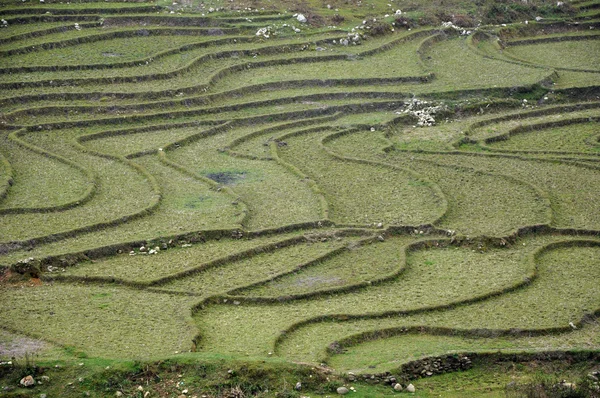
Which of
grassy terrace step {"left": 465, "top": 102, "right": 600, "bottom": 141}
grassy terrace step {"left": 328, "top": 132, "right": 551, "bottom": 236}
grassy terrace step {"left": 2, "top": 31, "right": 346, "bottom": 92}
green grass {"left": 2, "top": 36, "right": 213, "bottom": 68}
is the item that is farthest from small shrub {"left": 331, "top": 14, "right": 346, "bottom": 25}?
grassy terrace step {"left": 328, "top": 132, "right": 551, "bottom": 236}

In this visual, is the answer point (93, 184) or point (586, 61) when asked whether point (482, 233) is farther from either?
point (586, 61)

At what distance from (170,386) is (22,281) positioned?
19.2 feet

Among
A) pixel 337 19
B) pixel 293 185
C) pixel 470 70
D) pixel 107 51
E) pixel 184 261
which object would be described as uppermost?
pixel 337 19

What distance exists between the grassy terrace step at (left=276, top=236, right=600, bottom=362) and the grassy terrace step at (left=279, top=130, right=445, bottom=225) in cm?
439

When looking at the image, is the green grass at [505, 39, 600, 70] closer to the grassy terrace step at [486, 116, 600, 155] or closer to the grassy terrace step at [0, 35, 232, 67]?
the grassy terrace step at [486, 116, 600, 155]

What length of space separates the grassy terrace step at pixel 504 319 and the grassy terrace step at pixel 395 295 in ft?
0.87

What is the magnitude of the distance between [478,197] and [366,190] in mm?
3185

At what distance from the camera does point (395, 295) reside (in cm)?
1814

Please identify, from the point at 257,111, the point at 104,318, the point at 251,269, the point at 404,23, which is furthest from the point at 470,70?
the point at 104,318

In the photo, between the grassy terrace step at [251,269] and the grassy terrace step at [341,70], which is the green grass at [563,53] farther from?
the grassy terrace step at [251,269]

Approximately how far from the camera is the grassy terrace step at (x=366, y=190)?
22.6 m

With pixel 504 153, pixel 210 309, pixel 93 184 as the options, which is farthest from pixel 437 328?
pixel 504 153

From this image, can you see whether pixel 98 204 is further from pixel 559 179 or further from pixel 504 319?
pixel 559 179

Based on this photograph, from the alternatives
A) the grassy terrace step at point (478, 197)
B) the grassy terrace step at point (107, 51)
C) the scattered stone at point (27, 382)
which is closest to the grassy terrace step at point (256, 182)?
the grassy terrace step at point (478, 197)
